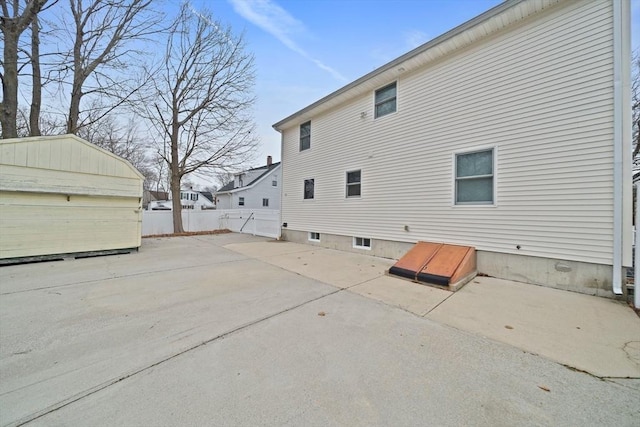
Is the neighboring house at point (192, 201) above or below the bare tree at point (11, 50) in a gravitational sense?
below

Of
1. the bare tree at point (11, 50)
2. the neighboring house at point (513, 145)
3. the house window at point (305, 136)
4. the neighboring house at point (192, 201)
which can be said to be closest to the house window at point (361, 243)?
the neighboring house at point (513, 145)

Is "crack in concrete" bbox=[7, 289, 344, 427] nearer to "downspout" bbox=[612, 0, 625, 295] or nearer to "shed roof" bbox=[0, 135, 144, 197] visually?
"downspout" bbox=[612, 0, 625, 295]

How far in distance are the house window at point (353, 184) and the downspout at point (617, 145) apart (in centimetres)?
534

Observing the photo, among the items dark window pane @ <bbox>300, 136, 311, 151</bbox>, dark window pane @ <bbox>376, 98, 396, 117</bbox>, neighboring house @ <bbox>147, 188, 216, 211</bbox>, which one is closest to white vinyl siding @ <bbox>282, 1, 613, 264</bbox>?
dark window pane @ <bbox>376, 98, 396, 117</bbox>

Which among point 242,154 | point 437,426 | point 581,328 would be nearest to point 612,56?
point 581,328

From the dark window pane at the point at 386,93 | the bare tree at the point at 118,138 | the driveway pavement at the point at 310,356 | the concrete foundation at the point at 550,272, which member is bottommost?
the driveway pavement at the point at 310,356

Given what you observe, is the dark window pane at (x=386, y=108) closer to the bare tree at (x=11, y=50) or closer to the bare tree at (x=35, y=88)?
the bare tree at (x=11, y=50)

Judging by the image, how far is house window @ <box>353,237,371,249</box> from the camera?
25.2 feet

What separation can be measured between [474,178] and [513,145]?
0.92m

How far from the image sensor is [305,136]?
33.4 feet

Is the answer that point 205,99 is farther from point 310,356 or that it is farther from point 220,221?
point 310,356

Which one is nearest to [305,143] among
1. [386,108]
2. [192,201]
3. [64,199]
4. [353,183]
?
[353,183]

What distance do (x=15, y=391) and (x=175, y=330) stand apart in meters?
1.15

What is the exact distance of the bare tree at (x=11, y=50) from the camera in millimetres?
6397
